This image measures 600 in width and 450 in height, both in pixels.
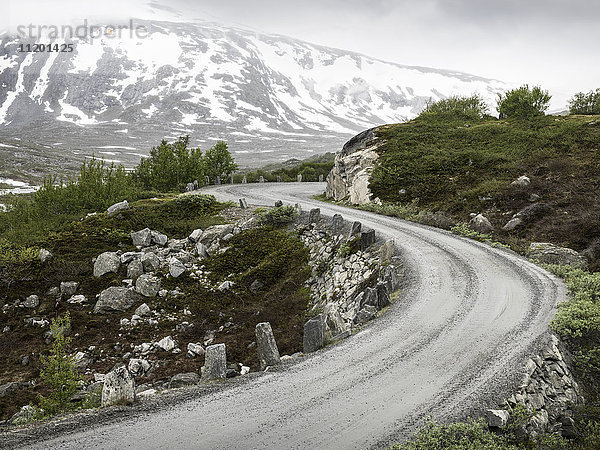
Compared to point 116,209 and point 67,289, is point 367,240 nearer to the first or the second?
point 67,289

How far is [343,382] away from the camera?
751cm

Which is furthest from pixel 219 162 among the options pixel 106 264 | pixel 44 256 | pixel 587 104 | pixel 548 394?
pixel 548 394

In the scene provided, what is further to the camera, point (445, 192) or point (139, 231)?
point (445, 192)

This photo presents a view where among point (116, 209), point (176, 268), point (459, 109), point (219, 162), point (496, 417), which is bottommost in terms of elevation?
point (176, 268)

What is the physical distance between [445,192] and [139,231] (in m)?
19.6

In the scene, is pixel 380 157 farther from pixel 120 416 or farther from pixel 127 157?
pixel 127 157

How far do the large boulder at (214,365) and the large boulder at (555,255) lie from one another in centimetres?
1287

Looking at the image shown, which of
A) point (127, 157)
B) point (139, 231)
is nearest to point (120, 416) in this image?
point (139, 231)

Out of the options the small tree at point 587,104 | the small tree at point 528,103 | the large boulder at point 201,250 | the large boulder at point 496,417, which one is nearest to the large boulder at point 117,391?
the large boulder at point 496,417

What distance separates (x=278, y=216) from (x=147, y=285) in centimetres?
857

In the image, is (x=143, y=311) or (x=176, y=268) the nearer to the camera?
(x=143, y=311)

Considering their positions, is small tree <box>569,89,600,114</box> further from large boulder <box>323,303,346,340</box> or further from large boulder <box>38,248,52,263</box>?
large boulder <box>38,248,52,263</box>

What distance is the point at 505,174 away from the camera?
2461 cm

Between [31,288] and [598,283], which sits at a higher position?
[598,283]
